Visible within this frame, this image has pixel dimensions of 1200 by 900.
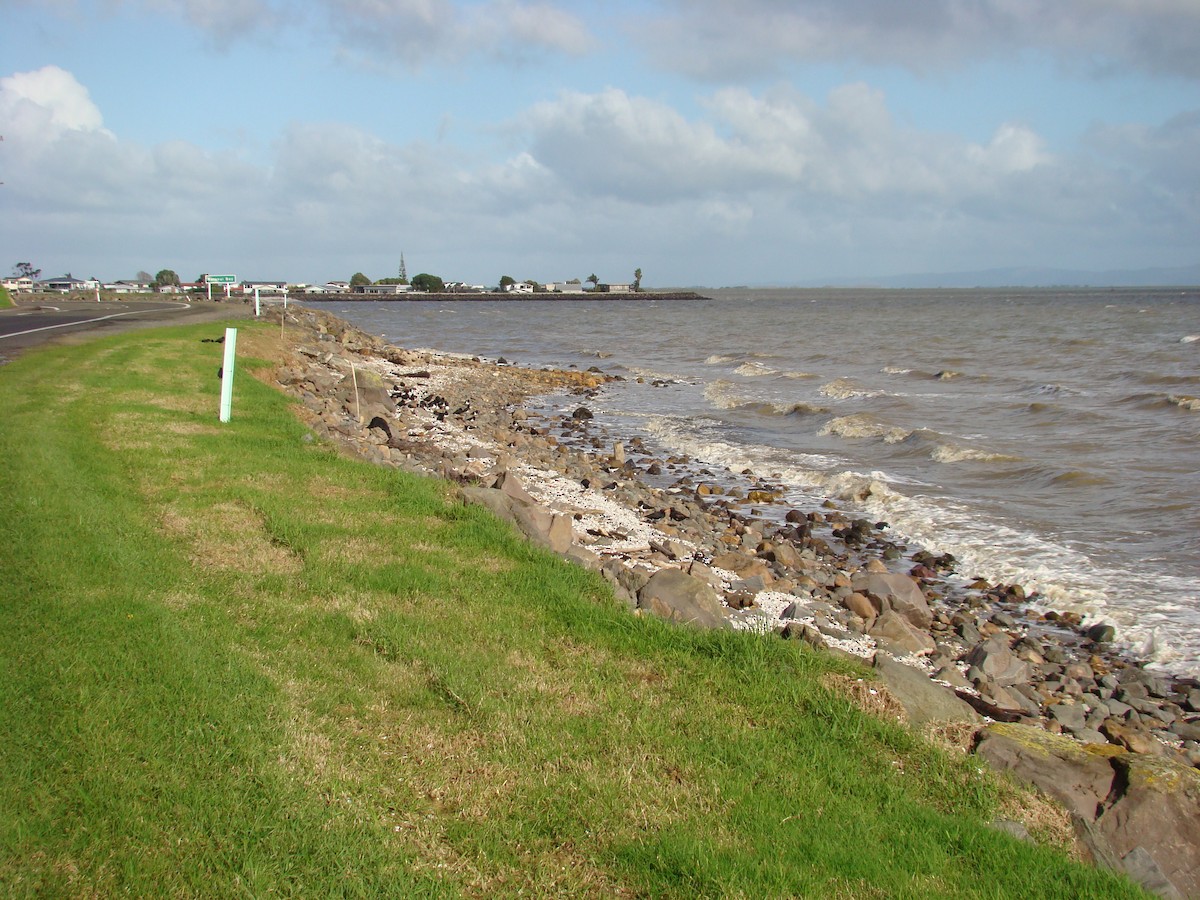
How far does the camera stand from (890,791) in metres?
4.41

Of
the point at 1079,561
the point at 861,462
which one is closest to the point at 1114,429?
the point at 861,462

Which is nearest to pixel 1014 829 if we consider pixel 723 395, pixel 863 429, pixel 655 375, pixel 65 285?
pixel 863 429

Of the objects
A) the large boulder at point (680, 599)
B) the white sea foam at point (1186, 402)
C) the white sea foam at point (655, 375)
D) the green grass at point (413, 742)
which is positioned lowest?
the white sea foam at point (655, 375)

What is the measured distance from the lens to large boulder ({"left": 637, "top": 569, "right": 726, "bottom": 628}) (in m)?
7.48

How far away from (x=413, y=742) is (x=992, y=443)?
59.3ft

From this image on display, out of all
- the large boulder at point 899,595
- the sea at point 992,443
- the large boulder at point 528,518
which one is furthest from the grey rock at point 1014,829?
the sea at point 992,443

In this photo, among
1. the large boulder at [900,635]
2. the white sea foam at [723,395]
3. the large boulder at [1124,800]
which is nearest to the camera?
the large boulder at [1124,800]

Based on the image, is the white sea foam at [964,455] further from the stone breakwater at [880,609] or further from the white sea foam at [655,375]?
the white sea foam at [655,375]

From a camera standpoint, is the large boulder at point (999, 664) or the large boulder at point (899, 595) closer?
the large boulder at point (999, 664)

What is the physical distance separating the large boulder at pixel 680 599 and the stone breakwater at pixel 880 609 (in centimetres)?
2

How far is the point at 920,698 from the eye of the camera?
18.6 ft

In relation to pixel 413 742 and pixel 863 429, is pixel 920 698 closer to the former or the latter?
pixel 413 742

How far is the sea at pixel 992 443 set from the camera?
37.3ft

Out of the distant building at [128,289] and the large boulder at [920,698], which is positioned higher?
the distant building at [128,289]
